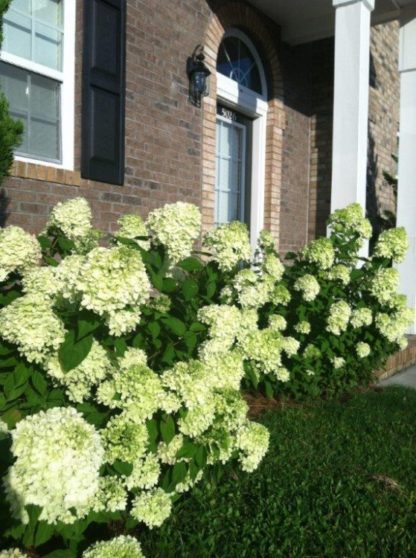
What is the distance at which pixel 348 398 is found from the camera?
4.41 meters

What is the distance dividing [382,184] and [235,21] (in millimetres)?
4185

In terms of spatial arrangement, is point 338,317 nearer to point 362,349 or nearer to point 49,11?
point 362,349

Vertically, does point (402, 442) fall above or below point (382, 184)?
below

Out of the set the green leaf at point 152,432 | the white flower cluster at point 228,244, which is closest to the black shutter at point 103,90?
the white flower cluster at point 228,244

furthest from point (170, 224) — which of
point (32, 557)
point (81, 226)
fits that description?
point (32, 557)

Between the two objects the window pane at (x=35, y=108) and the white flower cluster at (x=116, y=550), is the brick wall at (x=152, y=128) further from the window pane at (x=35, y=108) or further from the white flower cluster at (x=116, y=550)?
the white flower cluster at (x=116, y=550)

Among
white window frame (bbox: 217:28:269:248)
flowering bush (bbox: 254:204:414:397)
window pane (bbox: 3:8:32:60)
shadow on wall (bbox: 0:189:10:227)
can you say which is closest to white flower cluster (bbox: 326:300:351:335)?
flowering bush (bbox: 254:204:414:397)

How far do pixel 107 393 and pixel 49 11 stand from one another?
3.82 meters

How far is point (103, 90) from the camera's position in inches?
183

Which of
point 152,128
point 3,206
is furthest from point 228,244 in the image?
point 152,128

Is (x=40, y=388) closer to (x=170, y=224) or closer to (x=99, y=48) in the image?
(x=170, y=224)

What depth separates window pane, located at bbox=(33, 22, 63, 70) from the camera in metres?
4.41

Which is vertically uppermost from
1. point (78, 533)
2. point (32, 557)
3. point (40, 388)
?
point (40, 388)

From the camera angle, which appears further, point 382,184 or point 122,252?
point 382,184
